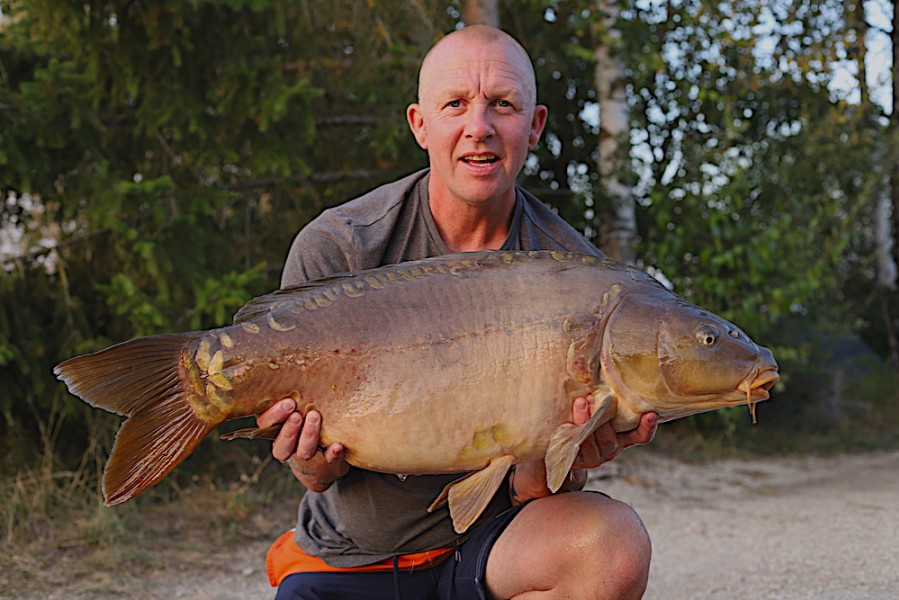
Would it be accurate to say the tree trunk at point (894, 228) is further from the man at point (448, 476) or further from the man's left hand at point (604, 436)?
the man's left hand at point (604, 436)

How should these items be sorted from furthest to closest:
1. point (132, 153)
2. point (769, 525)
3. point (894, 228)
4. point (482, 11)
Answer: point (894, 228), point (482, 11), point (132, 153), point (769, 525)

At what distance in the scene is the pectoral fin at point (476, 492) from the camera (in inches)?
85.7

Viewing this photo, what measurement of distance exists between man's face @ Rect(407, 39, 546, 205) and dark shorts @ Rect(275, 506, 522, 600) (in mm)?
893

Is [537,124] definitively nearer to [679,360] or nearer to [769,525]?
[679,360]

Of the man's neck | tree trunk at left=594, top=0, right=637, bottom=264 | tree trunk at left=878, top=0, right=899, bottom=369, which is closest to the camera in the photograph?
the man's neck

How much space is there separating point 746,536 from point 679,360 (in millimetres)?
3648

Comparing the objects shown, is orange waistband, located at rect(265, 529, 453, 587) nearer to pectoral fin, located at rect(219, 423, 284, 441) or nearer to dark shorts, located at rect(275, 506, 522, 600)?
dark shorts, located at rect(275, 506, 522, 600)

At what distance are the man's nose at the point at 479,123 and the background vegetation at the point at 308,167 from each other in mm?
2809

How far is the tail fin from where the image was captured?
2.15 metres

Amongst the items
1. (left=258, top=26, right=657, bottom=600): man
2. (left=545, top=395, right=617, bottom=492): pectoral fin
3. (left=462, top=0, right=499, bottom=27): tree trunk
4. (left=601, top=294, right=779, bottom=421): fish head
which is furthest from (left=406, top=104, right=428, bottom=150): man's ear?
(left=462, top=0, right=499, bottom=27): tree trunk

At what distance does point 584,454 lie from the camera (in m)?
2.34

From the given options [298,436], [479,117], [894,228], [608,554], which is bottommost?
[894,228]

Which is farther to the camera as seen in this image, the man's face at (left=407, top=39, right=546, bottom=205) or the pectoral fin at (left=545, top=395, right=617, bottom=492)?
the man's face at (left=407, top=39, right=546, bottom=205)

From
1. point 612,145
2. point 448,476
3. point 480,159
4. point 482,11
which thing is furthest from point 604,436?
point 612,145
